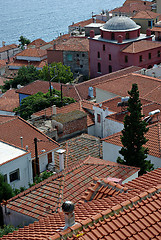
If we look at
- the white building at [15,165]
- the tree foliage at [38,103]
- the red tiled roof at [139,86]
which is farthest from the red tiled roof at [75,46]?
the white building at [15,165]

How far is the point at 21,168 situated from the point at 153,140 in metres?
5.50

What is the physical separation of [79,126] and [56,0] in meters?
147

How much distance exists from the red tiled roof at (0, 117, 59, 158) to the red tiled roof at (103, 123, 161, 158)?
8.88 feet

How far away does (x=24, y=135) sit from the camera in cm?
2097

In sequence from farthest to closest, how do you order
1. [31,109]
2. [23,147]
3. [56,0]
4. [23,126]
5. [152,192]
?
1. [56,0]
2. [31,109]
3. [23,126]
4. [23,147]
5. [152,192]

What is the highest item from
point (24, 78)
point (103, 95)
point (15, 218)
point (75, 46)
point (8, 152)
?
point (15, 218)

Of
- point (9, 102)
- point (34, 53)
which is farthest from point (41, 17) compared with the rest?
point (9, 102)

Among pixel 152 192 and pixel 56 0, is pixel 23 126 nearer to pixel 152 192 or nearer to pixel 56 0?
pixel 152 192

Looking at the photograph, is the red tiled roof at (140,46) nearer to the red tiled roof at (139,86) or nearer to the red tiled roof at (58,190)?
the red tiled roof at (139,86)

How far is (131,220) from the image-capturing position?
272 inches

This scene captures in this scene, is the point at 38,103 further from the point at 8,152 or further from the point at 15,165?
the point at 15,165

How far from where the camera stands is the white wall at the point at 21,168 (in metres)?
17.1

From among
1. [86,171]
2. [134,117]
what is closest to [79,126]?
[134,117]

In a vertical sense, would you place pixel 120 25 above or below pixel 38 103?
above
